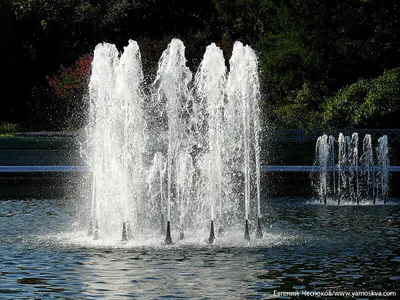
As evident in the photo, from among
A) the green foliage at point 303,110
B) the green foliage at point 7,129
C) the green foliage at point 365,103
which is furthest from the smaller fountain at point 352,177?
the green foliage at point 7,129

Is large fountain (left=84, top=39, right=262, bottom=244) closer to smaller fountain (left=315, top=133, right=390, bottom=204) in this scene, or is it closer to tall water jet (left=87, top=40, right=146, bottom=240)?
tall water jet (left=87, top=40, right=146, bottom=240)

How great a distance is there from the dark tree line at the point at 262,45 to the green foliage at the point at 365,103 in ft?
0.13

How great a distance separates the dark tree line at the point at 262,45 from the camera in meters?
41.8

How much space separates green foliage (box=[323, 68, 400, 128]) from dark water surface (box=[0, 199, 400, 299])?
65.4 ft

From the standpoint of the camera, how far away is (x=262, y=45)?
149 feet

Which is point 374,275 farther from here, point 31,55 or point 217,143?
point 31,55

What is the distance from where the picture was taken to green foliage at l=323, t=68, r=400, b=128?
38.8 metres

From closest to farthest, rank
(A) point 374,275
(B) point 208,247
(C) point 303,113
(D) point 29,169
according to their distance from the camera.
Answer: (A) point 374,275 < (B) point 208,247 < (D) point 29,169 < (C) point 303,113

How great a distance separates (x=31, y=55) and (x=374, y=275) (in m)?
42.1

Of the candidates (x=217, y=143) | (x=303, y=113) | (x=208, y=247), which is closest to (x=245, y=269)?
(x=208, y=247)

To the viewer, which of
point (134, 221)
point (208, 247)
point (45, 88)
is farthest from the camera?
point (45, 88)

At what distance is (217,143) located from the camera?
17.6 meters

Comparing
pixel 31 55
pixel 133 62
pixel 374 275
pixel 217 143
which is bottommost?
pixel 374 275

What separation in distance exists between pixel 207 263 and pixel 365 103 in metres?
26.3
